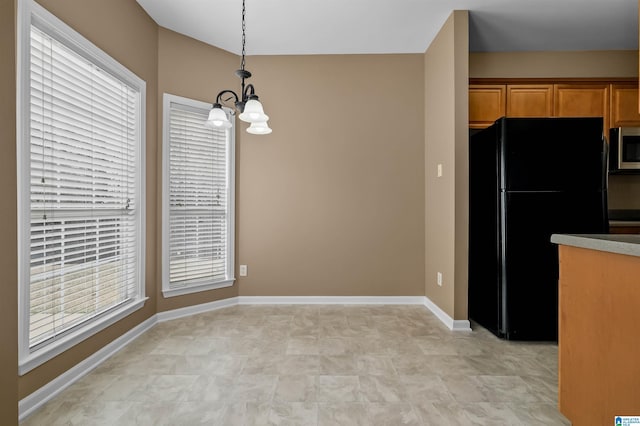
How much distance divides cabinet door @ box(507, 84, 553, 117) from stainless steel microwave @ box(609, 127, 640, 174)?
2.29 feet

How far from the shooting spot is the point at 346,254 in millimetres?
3947

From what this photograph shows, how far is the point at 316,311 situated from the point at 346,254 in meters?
0.74

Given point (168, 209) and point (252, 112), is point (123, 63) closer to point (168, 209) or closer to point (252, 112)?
point (168, 209)

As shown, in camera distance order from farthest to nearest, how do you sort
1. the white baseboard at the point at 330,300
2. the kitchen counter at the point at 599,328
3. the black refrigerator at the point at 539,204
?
the white baseboard at the point at 330,300 → the black refrigerator at the point at 539,204 → the kitchen counter at the point at 599,328

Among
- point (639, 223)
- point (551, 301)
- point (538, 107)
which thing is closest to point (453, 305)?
point (551, 301)

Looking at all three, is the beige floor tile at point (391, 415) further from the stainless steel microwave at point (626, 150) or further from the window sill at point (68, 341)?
the stainless steel microwave at point (626, 150)

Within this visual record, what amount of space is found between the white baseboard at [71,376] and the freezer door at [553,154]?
3.35 metres

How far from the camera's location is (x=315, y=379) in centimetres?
217

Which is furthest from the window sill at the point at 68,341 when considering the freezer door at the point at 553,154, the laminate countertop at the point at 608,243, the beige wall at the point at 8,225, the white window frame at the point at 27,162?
the freezer door at the point at 553,154

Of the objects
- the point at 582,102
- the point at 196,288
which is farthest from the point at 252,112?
the point at 582,102

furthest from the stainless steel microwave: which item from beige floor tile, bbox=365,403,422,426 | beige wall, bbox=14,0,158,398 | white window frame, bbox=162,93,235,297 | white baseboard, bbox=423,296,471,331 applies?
beige wall, bbox=14,0,158,398

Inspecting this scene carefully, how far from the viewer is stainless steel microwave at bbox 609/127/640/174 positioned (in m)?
3.56

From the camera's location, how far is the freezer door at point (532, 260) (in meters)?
2.77

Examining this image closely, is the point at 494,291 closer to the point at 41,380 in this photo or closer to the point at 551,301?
the point at 551,301
